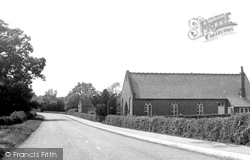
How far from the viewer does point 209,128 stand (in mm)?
19812

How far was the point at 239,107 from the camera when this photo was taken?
57906mm

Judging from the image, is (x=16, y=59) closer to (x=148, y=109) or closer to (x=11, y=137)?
(x=148, y=109)

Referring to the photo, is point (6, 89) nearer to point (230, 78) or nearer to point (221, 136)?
point (230, 78)

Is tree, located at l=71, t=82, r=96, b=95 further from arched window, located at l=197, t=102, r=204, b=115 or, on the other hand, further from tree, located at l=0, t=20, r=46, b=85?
arched window, located at l=197, t=102, r=204, b=115

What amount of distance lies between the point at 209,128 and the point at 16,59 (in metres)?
46.5

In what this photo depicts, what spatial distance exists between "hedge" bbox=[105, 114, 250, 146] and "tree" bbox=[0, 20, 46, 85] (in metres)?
34.2

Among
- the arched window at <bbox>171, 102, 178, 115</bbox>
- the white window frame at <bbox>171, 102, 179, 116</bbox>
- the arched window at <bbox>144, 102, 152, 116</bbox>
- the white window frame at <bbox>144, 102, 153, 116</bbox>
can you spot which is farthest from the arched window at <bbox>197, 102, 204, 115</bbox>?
the arched window at <bbox>144, 102, 152, 116</bbox>

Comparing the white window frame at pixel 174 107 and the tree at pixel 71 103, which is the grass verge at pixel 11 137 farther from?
the tree at pixel 71 103

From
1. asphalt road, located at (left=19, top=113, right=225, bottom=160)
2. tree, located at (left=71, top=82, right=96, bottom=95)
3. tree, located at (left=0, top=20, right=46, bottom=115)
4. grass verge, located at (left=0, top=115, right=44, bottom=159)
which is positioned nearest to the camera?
asphalt road, located at (left=19, top=113, right=225, bottom=160)

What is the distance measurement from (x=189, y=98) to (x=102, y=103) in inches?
600

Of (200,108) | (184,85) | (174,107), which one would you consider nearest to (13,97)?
(174,107)

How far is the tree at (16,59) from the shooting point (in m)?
56.5

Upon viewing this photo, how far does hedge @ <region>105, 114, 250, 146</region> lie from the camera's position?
16.7 meters

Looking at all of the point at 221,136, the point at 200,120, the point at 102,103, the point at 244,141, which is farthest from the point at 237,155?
the point at 102,103
